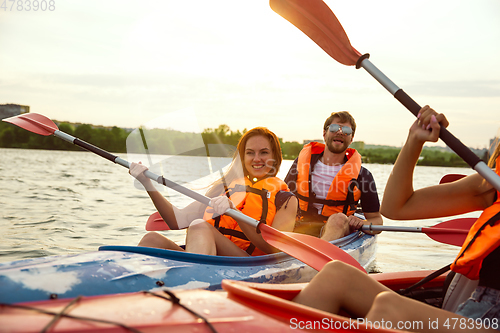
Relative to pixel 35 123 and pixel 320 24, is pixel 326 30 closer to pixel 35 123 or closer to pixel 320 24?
pixel 320 24

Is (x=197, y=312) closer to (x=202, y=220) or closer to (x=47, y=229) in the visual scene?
(x=202, y=220)

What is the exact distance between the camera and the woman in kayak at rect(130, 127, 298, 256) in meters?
2.80

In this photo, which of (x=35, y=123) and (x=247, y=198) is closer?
(x=247, y=198)

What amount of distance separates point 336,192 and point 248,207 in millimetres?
1505

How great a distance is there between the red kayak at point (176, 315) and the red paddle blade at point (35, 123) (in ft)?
9.52

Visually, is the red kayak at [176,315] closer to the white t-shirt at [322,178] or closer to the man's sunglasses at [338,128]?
the white t-shirt at [322,178]

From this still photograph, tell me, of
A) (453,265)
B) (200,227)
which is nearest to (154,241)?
(200,227)

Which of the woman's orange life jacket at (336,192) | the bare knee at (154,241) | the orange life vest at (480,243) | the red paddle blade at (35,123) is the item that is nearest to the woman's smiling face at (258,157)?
the bare knee at (154,241)

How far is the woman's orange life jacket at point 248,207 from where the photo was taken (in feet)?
9.28

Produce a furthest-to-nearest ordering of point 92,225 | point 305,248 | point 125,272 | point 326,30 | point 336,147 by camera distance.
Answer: point 92,225
point 336,147
point 305,248
point 326,30
point 125,272

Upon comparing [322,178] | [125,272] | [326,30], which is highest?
[326,30]

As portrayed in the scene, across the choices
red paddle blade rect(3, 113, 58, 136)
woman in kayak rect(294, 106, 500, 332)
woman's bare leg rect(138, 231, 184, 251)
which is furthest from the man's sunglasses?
red paddle blade rect(3, 113, 58, 136)

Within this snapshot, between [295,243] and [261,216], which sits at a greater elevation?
[261,216]

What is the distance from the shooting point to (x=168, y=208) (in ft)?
9.48
